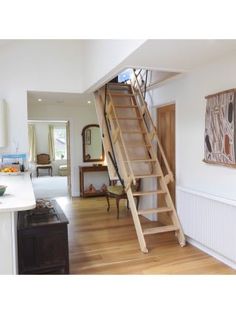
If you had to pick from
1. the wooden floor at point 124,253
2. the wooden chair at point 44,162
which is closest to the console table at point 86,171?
the wooden floor at point 124,253

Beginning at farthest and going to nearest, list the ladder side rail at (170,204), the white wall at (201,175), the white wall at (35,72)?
the white wall at (35,72), the ladder side rail at (170,204), the white wall at (201,175)

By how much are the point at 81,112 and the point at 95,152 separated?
1175 millimetres

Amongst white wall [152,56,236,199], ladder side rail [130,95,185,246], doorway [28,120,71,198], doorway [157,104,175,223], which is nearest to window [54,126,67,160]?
doorway [28,120,71,198]

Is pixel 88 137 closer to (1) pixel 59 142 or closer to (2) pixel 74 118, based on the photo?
(2) pixel 74 118

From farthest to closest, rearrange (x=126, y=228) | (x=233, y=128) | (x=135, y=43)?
(x=126, y=228)
(x=233, y=128)
(x=135, y=43)

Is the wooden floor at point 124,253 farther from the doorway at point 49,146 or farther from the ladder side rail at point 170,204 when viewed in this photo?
the doorway at point 49,146

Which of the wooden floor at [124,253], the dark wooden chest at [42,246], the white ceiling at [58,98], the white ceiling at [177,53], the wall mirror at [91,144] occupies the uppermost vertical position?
the white ceiling at [58,98]

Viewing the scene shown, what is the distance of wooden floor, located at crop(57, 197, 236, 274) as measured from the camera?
3121 millimetres

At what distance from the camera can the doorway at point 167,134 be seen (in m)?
4.48

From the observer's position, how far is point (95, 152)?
766 cm

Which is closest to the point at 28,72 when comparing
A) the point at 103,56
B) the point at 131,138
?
the point at 103,56

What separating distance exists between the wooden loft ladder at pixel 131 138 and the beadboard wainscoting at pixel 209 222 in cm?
19
